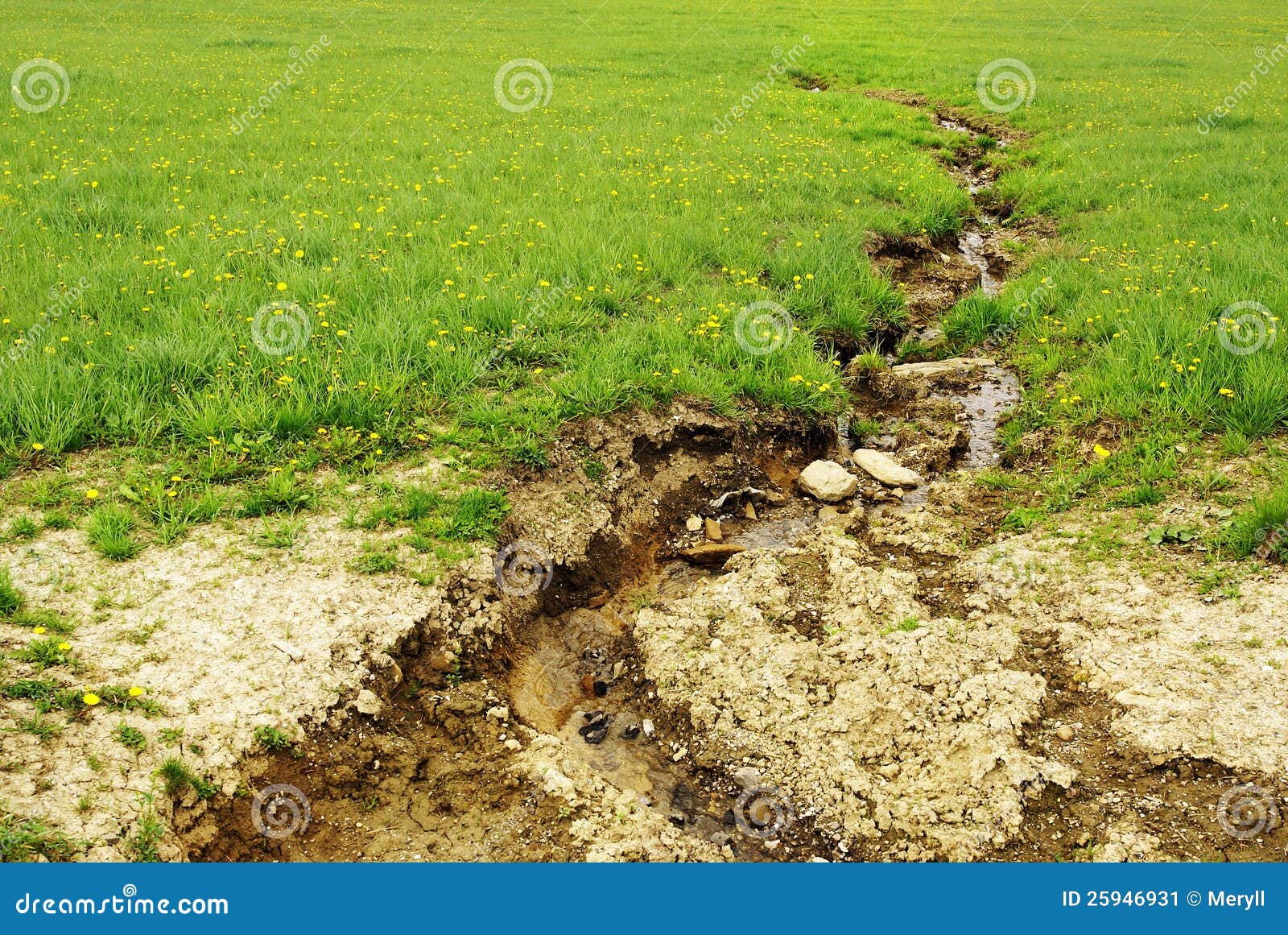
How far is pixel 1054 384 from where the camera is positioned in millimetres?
7707

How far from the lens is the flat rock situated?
23.0 ft

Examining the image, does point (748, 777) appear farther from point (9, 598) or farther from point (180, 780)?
point (9, 598)

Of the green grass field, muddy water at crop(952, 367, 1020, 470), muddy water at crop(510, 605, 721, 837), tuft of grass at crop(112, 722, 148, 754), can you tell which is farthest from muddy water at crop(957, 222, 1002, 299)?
tuft of grass at crop(112, 722, 148, 754)

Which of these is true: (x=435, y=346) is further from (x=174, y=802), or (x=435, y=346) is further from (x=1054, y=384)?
(x=1054, y=384)

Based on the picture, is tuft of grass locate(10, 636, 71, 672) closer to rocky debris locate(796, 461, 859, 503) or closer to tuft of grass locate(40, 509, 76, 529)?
tuft of grass locate(40, 509, 76, 529)

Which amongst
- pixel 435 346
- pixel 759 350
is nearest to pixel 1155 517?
pixel 759 350

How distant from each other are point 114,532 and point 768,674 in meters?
4.02

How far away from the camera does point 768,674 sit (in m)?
4.97

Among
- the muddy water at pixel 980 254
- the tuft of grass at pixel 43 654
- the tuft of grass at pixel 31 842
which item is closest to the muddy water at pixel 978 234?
the muddy water at pixel 980 254

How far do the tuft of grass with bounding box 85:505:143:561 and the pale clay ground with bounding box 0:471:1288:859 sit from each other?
8 cm

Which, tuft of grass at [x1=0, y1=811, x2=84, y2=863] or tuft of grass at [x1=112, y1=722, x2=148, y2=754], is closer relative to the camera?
tuft of grass at [x1=0, y1=811, x2=84, y2=863]

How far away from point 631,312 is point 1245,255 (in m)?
6.60

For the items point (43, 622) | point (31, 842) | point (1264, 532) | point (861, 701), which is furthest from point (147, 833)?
point (1264, 532)

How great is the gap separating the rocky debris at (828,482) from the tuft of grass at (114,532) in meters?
4.77
